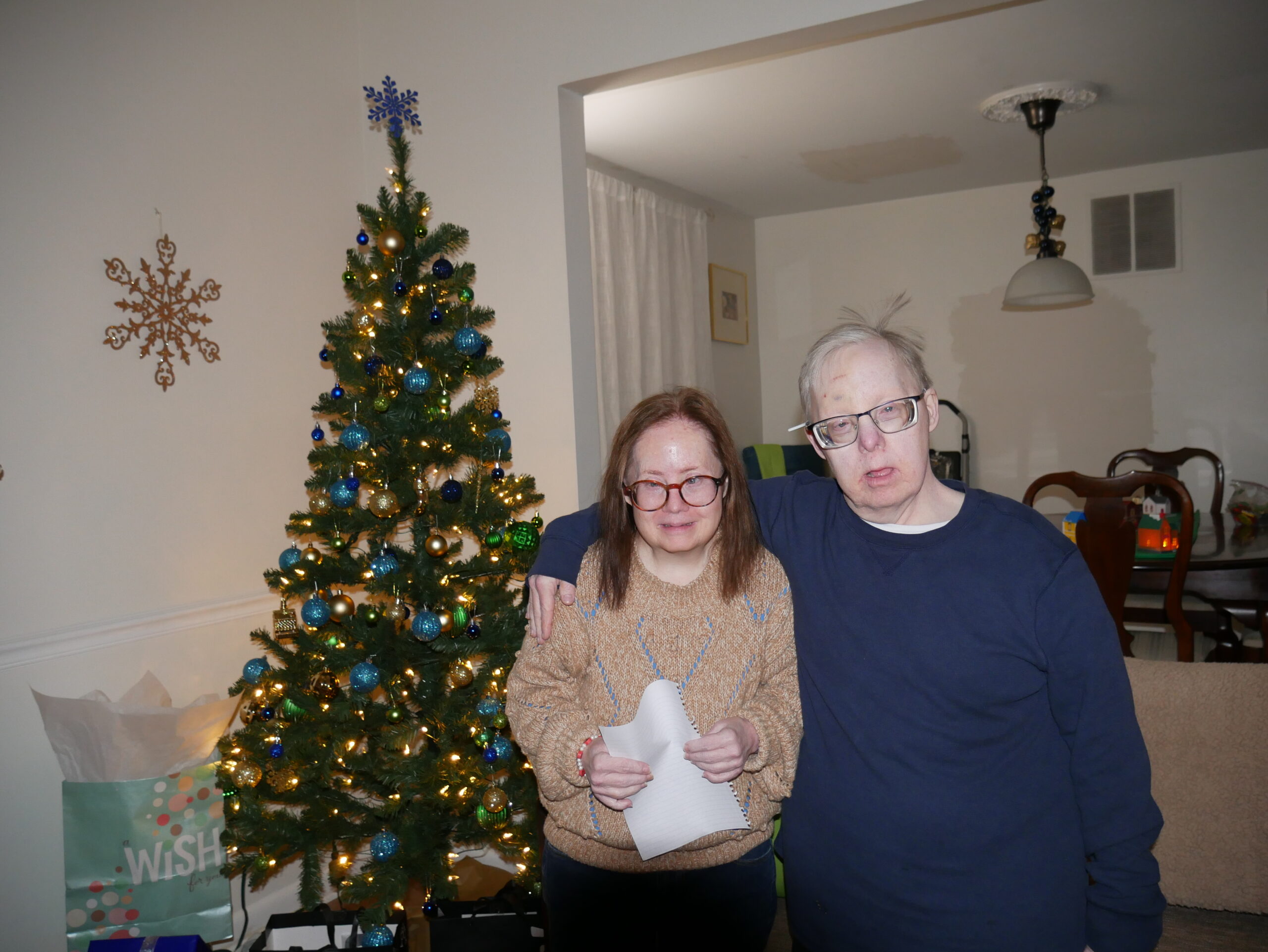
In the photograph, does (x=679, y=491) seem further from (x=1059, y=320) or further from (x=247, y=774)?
(x=1059, y=320)

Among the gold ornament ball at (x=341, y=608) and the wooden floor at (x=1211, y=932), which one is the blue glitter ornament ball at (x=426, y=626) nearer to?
the gold ornament ball at (x=341, y=608)

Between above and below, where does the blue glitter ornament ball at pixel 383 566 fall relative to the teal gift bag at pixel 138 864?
above

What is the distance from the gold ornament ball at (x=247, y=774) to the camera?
2076 mm

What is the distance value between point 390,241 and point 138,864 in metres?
1.61

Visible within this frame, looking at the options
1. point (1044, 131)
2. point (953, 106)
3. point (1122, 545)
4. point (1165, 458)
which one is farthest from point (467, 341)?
point (1165, 458)

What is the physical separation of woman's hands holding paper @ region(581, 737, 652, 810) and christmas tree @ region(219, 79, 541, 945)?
0.85 meters

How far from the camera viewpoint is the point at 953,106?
4020 mm

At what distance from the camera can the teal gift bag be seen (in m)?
2.02

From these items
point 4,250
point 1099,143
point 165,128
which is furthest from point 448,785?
point 1099,143

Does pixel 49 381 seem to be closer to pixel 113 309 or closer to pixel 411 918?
pixel 113 309

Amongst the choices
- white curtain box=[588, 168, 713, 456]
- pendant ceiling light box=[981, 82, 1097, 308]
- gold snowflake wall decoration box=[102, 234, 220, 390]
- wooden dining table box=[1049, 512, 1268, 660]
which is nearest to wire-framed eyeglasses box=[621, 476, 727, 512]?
gold snowflake wall decoration box=[102, 234, 220, 390]

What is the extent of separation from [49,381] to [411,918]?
165 centimetres

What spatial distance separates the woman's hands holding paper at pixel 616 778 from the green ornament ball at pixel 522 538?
3.06 feet

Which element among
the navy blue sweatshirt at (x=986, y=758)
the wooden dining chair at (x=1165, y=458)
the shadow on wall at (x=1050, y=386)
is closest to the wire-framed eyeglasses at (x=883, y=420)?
the navy blue sweatshirt at (x=986, y=758)
